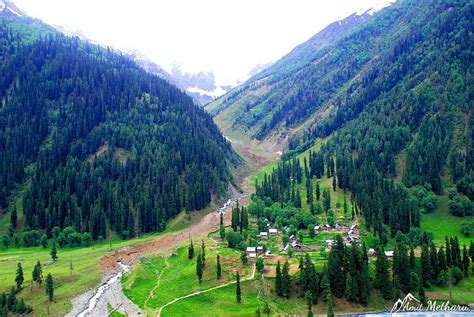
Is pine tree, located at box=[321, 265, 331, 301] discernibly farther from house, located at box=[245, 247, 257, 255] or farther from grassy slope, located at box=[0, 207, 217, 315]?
grassy slope, located at box=[0, 207, 217, 315]

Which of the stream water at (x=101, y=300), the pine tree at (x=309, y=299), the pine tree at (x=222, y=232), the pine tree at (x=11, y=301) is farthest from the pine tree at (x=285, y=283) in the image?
the pine tree at (x=11, y=301)

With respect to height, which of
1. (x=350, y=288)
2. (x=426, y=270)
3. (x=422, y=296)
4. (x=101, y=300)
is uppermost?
(x=426, y=270)

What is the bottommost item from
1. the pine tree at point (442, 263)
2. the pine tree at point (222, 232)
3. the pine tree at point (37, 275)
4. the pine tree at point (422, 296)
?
the pine tree at point (422, 296)

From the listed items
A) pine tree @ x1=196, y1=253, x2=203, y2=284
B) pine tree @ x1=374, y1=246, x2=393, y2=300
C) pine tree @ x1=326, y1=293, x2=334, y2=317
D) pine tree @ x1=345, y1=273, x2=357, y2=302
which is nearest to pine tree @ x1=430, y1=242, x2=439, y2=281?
pine tree @ x1=374, y1=246, x2=393, y2=300

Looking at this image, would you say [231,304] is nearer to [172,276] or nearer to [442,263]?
[172,276]

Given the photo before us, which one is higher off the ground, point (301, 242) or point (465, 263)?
point (301, 242)

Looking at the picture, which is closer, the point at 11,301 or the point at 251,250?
the point at 11,301

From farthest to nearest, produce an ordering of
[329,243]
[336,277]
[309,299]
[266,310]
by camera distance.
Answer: [329,243] → [336,277] → [309,299] → [266,310]

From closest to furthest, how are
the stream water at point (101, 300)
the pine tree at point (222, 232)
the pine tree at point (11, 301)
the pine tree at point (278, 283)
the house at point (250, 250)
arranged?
the pine tree at point (11, 301)
the stream water at point (101, 300)
the pine tree at point (278, 283)
the house at point (250, 250)
the pine tree at point (222, 232)

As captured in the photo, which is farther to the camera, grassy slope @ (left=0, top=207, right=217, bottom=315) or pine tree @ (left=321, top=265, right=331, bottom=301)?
pine tree @ (left=321, top=265, right=331, bottom=301)

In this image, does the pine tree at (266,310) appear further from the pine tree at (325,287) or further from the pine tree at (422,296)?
the pine tree at (422,296)

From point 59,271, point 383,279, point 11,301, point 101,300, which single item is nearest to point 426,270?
point 383,279

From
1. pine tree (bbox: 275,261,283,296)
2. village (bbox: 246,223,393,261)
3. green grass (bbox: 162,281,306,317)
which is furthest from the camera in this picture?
village (bbox: 246,223,393,261)
